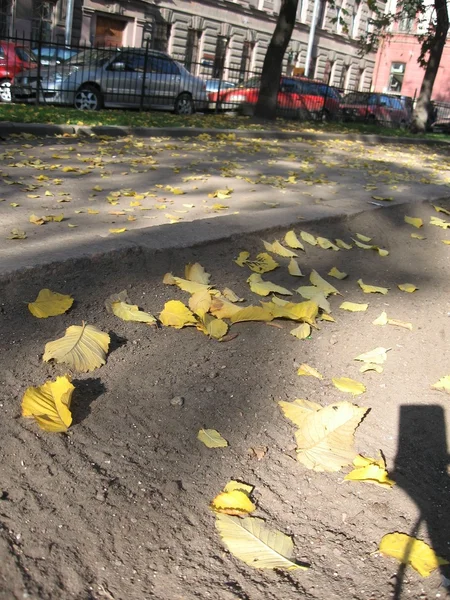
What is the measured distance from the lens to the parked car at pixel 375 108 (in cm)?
2458

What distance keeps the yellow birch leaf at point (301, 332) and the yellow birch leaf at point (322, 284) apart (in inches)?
19.7

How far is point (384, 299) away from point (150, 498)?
216cm

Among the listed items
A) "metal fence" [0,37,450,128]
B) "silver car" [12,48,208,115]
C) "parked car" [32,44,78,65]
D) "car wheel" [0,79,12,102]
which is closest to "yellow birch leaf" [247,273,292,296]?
"metal fence" [0,37,450,128]

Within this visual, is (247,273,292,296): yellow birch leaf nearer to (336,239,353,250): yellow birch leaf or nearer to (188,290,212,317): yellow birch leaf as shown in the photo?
(188,290,212,317): yellow birch leaf

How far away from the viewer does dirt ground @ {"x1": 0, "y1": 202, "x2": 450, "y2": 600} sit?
1756 mm

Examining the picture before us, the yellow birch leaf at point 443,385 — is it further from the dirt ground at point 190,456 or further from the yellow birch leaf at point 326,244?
the yellow birch leaf at point 326,244

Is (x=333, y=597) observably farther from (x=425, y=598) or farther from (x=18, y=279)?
(x=18, y=279)

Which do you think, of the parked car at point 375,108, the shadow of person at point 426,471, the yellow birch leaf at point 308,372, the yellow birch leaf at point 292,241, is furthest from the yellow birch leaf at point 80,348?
the parked car at point 375,108

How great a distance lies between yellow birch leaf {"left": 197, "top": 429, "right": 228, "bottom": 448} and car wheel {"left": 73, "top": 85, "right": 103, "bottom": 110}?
14178mm

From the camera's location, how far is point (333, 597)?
67.8 inches

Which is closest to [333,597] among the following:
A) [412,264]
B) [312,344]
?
[312,344]

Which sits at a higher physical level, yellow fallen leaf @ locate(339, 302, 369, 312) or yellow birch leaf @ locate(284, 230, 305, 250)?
yellow birch leaf @ locate(284, 230, 305, 250)

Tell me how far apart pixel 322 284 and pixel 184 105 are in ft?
49.8

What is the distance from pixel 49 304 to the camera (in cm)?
291
